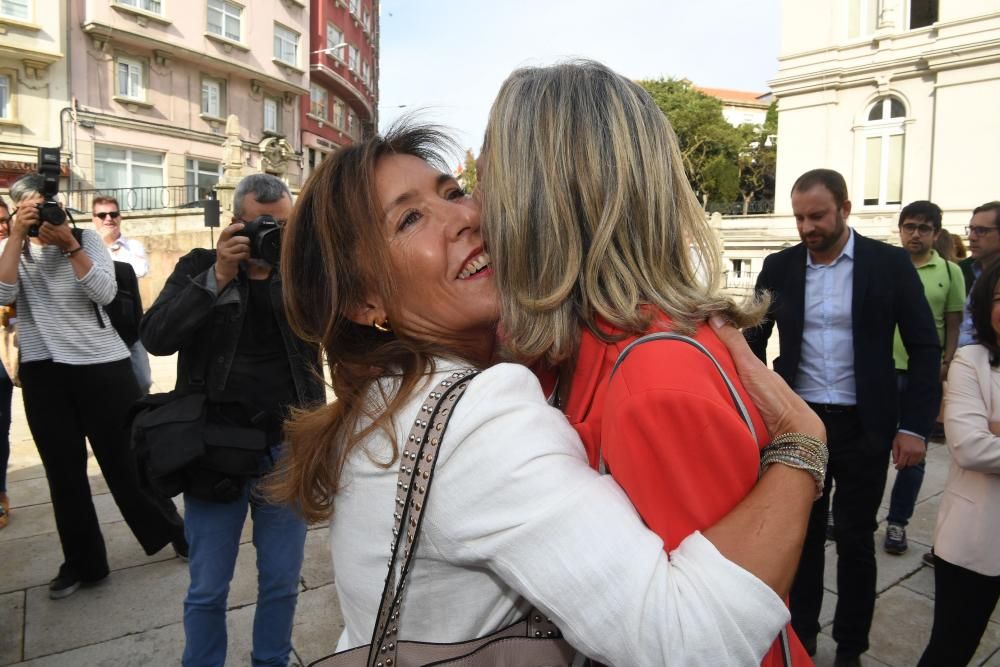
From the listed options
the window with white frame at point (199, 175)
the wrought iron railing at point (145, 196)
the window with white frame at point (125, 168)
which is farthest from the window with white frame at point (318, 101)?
the window with white frame at point (125, 168)

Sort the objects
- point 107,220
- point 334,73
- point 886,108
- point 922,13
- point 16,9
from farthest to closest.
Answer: point 334,73 < point 16,9 < point 886,108 < point 922,13 < point 107,220

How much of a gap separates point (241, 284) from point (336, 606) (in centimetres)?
198

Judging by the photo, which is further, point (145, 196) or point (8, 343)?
point (145, 196)

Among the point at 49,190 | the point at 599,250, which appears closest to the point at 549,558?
the point at 599,250

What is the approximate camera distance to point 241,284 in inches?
111

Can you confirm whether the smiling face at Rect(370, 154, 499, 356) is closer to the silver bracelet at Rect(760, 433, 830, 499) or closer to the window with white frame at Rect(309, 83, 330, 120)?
the silver bracelet at Rect(760, 433, 830, 499)

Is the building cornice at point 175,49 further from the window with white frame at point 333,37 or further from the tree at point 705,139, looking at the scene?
the tree at point 705,139

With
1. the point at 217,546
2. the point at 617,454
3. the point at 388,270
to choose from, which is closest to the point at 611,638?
the point at 617,454

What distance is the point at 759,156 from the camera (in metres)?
41.7

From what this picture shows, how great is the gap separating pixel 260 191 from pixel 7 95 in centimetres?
2562

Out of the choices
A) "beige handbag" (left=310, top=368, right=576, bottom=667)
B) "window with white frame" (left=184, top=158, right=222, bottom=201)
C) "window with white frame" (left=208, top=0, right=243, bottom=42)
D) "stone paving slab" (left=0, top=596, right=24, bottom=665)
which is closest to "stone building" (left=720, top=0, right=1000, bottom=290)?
"stone paving slab" (left=0, top=596, right=24, bottom=665)

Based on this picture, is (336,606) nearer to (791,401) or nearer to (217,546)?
(217,546)

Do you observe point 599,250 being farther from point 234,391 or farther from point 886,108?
point 886,108

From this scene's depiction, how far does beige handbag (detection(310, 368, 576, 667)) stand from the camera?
104 centimetres
